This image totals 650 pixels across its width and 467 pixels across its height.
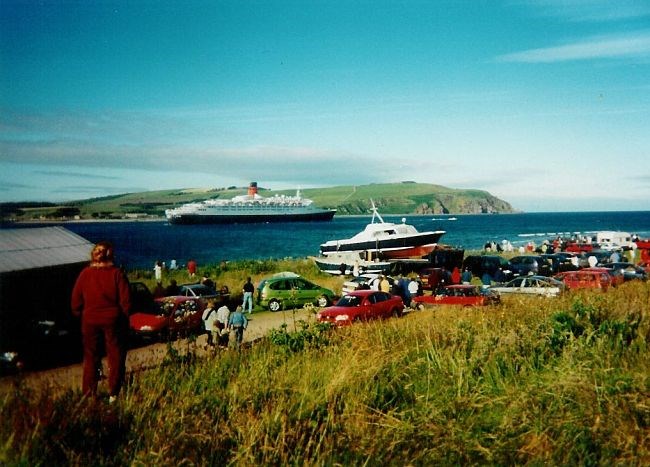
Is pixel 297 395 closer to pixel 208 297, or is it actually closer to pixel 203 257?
pixel 208 297

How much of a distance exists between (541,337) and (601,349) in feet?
3.29

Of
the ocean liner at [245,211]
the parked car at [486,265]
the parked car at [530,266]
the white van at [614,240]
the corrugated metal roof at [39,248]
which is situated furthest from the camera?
the ocean liner at [245,211]

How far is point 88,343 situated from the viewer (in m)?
5.47

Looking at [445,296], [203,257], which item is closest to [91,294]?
[445,296]

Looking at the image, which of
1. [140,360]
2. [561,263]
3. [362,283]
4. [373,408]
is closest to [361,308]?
[140,360]

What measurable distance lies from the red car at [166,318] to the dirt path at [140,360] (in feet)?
1.43

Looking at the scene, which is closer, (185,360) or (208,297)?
(185,360)

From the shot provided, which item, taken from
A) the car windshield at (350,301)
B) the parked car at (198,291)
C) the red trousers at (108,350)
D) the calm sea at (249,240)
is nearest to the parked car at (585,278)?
the car windshield at (350,301)

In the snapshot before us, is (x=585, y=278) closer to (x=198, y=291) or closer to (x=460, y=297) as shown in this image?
(x=460, y=297)

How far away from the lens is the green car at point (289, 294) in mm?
18359

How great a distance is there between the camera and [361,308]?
45.1 feet

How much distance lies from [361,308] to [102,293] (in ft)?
30.1

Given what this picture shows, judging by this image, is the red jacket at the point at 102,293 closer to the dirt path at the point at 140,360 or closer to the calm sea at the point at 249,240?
the dirt path at the point at 140,360

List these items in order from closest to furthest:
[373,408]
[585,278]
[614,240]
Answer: [373,408], [585,278], [614,240]
